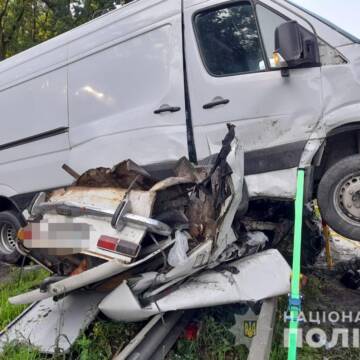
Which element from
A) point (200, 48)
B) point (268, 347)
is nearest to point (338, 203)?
point (268, 347)

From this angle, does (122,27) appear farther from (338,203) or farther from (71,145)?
(338,203)

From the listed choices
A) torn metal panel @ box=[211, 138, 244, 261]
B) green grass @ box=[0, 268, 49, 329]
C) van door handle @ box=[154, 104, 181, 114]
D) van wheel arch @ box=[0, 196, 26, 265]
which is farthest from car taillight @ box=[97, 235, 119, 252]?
van wheel arch @ box=[0, 196, 26, 265]

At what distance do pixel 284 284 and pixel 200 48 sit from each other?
2.09 meters

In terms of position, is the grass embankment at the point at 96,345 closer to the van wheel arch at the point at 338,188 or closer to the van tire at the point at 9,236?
the van wheel arch at the point at 338,188

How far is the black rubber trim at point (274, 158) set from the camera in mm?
3576

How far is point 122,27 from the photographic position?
171 inches

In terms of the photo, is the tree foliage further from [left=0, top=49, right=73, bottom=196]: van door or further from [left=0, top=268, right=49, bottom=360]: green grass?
[left=0, top=268, right=49, bottom=360]: green grass

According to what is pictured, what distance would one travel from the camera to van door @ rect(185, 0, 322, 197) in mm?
3559

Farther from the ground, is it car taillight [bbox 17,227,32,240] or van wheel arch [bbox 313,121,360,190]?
van wheel arch [bbox 313,121,360,190]

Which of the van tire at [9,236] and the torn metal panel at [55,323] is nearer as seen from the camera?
the torn metal panel at [55,323]

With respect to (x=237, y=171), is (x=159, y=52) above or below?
above

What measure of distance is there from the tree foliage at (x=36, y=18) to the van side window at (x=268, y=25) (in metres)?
8.97

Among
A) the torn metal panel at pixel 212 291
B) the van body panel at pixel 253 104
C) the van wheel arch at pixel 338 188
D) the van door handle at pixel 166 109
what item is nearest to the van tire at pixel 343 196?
the van wheel arch at pixel 338 188

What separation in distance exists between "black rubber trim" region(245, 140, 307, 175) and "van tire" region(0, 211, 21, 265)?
2.96 m
